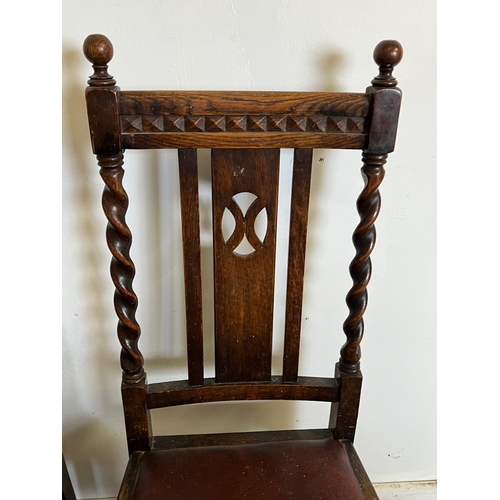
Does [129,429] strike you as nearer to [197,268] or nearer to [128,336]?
[128,336]

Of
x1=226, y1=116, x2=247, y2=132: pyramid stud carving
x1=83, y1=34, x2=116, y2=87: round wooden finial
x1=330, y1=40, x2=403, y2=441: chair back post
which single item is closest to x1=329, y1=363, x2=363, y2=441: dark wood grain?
x1=330, y1=40, x2=403, y2=441: chair back post

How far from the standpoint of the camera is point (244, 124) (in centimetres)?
73

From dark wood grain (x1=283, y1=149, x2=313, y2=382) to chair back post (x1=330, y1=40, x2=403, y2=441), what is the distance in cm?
8

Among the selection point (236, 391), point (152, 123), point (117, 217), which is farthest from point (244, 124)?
point (236, 391)

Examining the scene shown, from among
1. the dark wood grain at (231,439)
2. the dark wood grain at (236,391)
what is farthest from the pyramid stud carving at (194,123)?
the dark wood grain at (231,439)

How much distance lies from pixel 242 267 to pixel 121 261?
0.19m

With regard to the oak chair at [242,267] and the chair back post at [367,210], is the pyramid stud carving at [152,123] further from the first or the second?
the chair back post at [367,210]

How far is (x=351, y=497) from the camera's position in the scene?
789mm

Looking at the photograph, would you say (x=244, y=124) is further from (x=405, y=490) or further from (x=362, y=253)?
(x=405, y=490)
